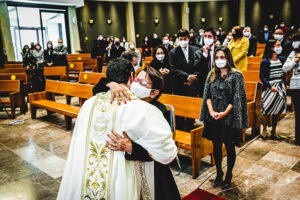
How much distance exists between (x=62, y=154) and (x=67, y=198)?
271 cm

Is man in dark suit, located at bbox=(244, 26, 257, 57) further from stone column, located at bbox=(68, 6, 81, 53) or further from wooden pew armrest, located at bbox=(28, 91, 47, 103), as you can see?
stone column, located at bbox=(68, 6, 81, 53)

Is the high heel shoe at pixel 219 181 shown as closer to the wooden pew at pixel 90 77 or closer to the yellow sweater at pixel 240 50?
the yellow sweater at pixel 240 50

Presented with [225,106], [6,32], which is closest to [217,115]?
[225,106]

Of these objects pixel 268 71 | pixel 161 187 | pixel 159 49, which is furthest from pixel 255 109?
pixel 161 187

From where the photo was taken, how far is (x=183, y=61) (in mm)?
4219

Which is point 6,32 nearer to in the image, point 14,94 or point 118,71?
A: point 14,94

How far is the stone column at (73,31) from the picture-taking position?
1535 cm

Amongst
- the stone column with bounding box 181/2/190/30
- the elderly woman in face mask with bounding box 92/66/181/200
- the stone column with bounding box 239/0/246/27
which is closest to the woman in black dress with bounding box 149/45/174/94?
the elderly woman in face mask with bounding box 92/66/181/200

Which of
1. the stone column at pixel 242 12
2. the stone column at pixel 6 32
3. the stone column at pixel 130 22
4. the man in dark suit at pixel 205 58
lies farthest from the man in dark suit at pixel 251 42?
the stone column at pixel 242 12

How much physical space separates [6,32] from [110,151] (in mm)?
14182

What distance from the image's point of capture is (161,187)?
1.54 metres

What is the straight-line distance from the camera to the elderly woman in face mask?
4.44 feet

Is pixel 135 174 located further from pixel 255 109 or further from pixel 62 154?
pixel 255 109

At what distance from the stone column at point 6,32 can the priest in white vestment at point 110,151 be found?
13.9 meters
